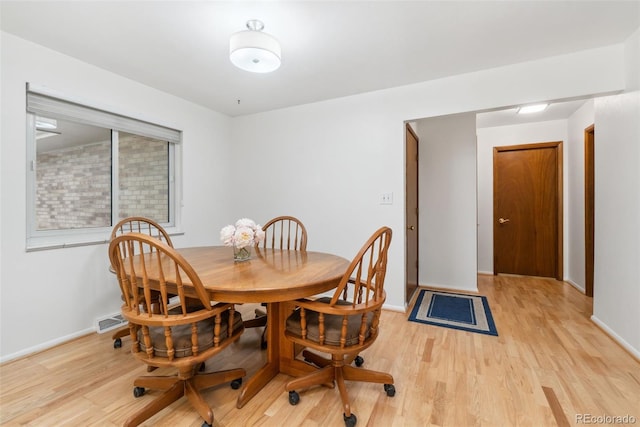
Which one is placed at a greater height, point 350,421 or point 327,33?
point 327,33

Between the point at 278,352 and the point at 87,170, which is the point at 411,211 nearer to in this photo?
the point at 278,352

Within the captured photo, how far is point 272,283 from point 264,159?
2.56 meters

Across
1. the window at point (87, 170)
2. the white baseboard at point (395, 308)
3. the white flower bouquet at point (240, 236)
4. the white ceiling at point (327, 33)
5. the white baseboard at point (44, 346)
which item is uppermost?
the white ceiling at point (327, 33)

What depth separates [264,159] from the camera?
3707 millimetres

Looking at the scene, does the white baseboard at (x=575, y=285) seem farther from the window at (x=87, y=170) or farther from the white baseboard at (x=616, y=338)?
the window at (x=87, y=170)

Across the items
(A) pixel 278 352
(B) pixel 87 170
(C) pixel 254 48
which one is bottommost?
(A) pixel 278 352

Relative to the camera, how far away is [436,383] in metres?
1.74

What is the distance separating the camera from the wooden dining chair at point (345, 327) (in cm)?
139

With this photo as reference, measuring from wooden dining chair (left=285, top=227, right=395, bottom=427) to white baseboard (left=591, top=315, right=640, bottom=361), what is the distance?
1799mm

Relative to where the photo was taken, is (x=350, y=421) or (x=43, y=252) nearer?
(x=350, y=421)

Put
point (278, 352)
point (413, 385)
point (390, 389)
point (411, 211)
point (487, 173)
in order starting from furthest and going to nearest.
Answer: point (487, 173) < point (411, 211) < point (278, 352) < point (413, 385) < point (390, 389)

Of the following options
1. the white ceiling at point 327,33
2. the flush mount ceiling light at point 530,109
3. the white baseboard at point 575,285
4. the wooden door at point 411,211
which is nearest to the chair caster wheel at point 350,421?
the wooden door at point 411,211

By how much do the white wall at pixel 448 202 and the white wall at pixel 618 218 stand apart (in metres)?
1.22

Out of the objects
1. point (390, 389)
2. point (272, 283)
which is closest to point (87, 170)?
point (272, 283)
